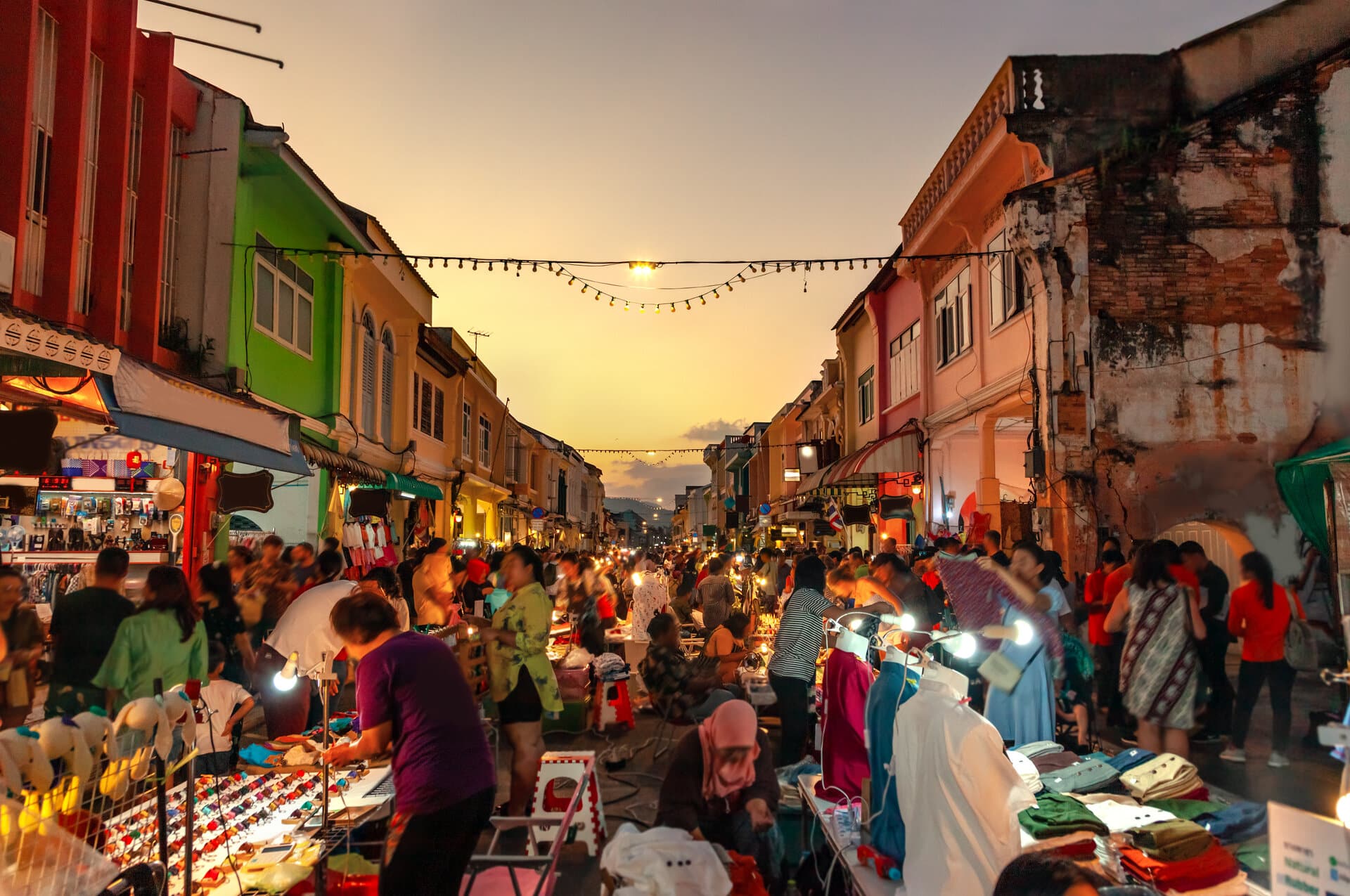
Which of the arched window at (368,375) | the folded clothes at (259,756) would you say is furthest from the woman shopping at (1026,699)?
the arched window at (368,375)

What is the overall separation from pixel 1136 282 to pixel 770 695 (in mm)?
8035

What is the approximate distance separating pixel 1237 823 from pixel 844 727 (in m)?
1.94

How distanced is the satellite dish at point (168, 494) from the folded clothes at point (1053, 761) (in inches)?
359

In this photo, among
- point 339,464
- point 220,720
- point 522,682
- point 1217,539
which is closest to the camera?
point 220,720

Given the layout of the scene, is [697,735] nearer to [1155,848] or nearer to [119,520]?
[1155,848]

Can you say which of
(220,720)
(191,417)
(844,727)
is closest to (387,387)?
(191,417)

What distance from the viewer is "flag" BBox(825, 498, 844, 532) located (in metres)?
20.8

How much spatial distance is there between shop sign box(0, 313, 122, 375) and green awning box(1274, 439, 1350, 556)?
40.3 feet

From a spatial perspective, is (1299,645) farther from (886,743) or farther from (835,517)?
(835,517)

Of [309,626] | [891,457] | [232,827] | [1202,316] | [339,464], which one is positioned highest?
[1202,316]

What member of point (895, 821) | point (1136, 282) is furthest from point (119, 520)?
point (1136, 282)

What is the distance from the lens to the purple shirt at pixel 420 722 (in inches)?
140

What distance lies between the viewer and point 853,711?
5098 millimetres

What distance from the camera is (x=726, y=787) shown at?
4.65 m
